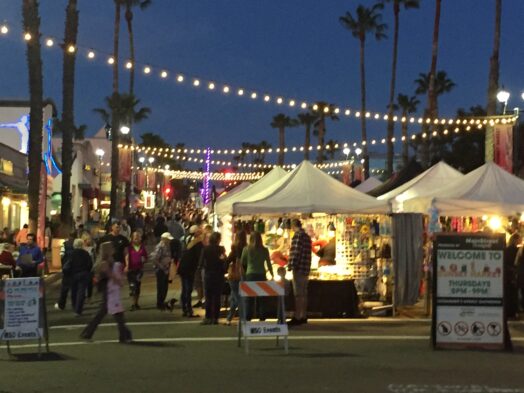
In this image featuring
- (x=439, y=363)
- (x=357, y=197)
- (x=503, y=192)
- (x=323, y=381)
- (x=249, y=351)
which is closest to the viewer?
(x=323, y=381)

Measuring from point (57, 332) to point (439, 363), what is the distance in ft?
22.2

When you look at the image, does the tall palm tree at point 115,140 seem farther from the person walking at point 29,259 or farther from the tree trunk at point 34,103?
the person walking at point 29,259

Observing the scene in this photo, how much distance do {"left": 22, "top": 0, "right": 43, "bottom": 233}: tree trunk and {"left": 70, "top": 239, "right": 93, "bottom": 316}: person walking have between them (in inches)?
333

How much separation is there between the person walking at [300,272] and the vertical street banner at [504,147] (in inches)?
572

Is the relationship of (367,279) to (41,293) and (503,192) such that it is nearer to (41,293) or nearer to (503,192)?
(503,192)

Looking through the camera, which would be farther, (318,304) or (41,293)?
(318,304)

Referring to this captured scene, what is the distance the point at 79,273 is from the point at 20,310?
235 inches

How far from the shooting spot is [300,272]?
16.1 metres

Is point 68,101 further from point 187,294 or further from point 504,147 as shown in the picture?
point 187,294

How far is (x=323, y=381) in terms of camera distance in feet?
33.3

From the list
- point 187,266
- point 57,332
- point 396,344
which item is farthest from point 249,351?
point 187,266

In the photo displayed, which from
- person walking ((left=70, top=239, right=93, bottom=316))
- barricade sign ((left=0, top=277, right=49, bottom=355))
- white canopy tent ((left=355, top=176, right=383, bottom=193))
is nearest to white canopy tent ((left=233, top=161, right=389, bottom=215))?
person walking ((left=70, top=239, right=93, bottom=316))

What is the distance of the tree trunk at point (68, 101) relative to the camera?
108ft

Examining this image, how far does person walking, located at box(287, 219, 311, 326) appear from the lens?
1598cm
